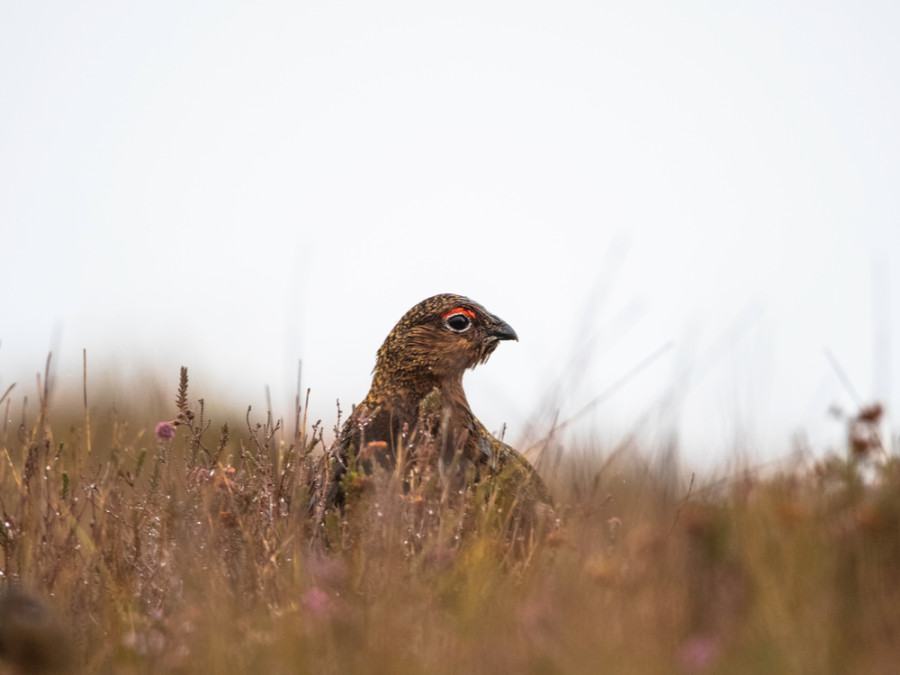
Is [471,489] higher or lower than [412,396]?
lower

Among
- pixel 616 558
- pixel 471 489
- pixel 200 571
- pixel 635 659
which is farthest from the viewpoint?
pixel 471 489

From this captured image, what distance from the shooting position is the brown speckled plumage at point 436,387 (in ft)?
16.7

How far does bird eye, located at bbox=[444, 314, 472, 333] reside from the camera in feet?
18.7

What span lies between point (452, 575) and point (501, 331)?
236 cm

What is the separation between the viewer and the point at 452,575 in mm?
3791

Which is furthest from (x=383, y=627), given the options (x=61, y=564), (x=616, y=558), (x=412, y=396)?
(x=412, y=396)

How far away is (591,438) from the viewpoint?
5035 mm

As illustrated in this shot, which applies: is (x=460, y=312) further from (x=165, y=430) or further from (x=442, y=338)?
(x=165, y=430)

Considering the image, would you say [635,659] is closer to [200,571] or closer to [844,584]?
[844,584]

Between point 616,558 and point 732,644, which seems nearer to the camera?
point 732,644

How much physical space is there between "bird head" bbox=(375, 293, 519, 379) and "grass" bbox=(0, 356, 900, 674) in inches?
38.3

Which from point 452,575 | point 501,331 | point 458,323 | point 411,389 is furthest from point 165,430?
point 501,331

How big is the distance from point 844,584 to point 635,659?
0.92m

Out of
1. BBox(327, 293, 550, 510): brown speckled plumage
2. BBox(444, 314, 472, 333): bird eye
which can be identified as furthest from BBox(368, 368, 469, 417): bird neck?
BBox(444, 314, 472, 333): bird eye
